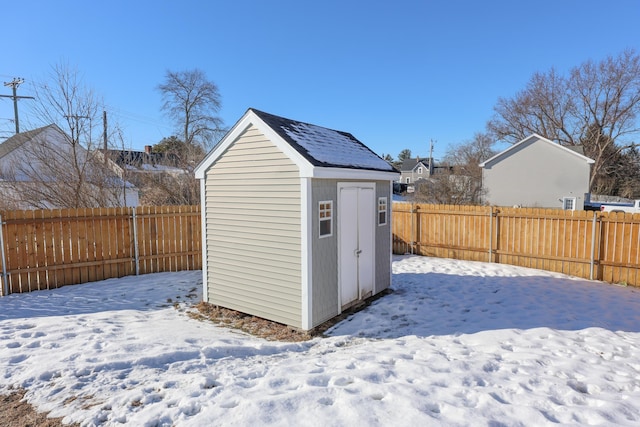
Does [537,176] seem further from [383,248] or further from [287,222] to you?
[287,222]

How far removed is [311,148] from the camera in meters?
→ 5.75

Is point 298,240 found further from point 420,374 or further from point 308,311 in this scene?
point 420,374

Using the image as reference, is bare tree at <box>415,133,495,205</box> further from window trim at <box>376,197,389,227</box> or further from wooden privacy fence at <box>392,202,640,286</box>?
window trim at <box>376,197,389,227</box>

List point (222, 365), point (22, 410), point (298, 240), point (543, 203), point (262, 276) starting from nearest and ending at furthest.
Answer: point (22, 410) < point (222, 365) < point (298, 240) < point (262, 276) < point (543, 203)

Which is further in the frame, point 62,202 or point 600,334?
point 62,202

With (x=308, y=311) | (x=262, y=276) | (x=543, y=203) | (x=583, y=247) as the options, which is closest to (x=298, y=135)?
(x=262, y=276)

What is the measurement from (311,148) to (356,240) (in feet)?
6.22

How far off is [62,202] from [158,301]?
5.54m

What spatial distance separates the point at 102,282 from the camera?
7848 mm

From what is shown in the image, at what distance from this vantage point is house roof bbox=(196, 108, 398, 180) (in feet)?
17.5

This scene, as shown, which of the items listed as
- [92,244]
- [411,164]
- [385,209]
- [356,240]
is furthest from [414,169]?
[92,244]

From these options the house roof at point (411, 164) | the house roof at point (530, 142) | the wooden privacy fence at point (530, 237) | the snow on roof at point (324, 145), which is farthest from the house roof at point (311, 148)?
the house roof at point (411, 164)

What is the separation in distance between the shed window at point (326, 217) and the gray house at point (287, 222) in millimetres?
16

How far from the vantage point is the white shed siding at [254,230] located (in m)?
5.51
